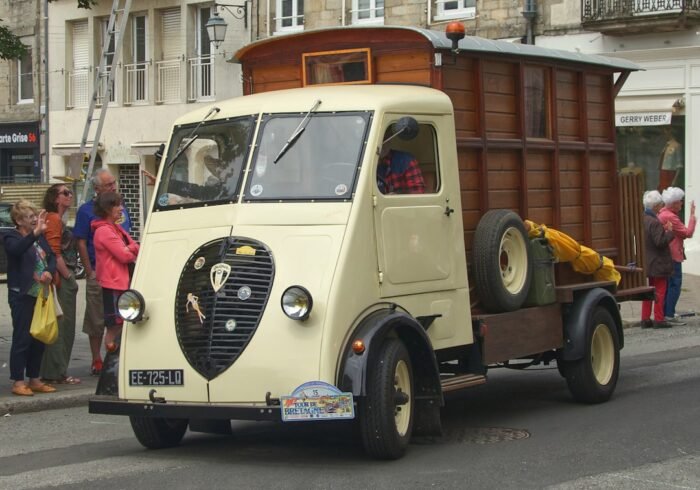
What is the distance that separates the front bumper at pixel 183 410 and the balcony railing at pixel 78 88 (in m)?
30.3

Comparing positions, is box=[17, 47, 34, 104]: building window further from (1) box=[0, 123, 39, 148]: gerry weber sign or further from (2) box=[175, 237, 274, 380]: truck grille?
(2) box=[175, 237, 274, 380]: truck grille

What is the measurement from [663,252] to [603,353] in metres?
6.69

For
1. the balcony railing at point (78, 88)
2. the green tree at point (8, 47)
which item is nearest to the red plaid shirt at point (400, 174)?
the green tree at point (8, 47)

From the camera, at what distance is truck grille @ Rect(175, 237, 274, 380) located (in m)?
8.12

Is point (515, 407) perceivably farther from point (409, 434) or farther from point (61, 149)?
point (61, 149)

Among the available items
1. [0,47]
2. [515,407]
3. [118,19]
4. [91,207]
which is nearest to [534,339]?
[515,407]

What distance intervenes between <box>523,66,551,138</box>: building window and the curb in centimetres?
428

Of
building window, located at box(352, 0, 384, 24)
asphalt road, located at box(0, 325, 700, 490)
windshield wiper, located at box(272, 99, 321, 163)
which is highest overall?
building window, located at box(352, 0, 384, 24)

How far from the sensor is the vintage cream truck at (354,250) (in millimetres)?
8016

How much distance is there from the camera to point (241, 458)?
27.9 feet

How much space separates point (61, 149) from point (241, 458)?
3088 cm

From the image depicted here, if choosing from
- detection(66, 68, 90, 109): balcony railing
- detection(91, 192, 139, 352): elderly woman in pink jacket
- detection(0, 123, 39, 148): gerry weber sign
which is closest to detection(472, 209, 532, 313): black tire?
detection(91, 192, 139, 352): elderly woman in pink jacket

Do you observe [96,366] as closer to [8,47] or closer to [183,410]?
[8,47]

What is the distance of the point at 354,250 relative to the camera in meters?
8.23
